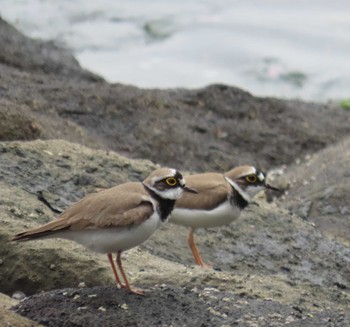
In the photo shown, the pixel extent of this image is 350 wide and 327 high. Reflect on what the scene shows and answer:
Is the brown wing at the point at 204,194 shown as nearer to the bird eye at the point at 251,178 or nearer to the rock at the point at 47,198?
the bird eye at the point at 251,178

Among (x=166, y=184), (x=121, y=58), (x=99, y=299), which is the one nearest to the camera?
(x=99, y=299)

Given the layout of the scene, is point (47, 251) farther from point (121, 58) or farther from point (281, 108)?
point (121, 58)

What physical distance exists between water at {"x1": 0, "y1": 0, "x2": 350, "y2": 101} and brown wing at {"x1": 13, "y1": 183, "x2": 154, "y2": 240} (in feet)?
36.5

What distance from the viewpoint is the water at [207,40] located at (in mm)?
18797

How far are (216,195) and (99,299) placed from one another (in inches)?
97.2

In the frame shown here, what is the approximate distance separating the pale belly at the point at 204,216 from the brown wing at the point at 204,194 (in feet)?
0.14

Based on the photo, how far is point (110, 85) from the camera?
45.6ft

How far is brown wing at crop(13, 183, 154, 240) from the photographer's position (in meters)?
6.75

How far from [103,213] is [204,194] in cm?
206

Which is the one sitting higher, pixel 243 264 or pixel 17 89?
pixel 17 89

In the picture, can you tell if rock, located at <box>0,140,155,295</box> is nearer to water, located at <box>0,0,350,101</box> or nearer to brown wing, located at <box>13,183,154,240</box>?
brown wing, located at <box>13,183,154,240</box>

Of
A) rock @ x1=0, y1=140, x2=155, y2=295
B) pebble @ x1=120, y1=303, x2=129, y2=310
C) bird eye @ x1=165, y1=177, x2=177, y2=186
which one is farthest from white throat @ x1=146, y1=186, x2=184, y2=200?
pebble @ x1=120, y1=303, x2=129, y2=310

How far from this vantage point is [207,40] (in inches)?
785

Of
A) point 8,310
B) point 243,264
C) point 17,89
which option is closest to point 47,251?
point 8,310
